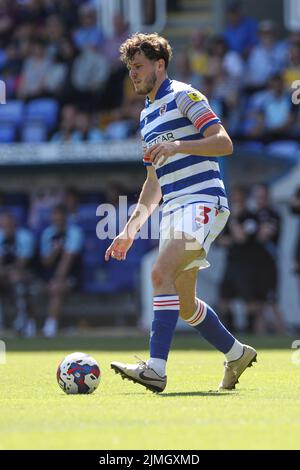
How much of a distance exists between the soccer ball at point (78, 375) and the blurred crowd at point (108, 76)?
10498 mm

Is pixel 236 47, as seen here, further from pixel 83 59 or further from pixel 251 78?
pixel 83 59

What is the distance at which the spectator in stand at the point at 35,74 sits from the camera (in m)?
20.7

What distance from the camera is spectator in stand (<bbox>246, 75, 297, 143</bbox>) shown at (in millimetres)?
17750

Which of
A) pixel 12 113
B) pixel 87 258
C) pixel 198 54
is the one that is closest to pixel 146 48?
pixel 87 258

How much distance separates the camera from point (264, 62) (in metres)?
19.0

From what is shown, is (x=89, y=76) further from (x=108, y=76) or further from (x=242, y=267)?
(x=242, y=267)

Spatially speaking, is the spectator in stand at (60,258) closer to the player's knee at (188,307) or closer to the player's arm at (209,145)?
the player's knee at (188,307)

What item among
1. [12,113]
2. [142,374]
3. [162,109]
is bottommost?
[142,374]

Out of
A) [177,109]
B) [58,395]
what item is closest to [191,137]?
[177,109]

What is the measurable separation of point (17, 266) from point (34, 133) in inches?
95.7

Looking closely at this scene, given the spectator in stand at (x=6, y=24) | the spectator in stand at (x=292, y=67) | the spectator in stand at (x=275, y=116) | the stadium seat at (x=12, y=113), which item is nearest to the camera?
the spectator in stand at (x=275, y=116)

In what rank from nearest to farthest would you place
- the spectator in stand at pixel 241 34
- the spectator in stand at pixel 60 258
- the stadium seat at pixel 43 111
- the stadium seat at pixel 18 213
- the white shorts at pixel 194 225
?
the white shorts at pixel 194 225 → the spectator in stand at pixel 60 258 → the spectator in stand at pixel 241 34 → the stadium seat at pixel 43 111 → the stadium seat at pixel 18 213

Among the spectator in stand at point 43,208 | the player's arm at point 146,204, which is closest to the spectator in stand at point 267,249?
the spectator in stand at point 43,208

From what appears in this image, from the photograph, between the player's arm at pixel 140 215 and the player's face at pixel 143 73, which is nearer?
the player's face at pixel 143 73
